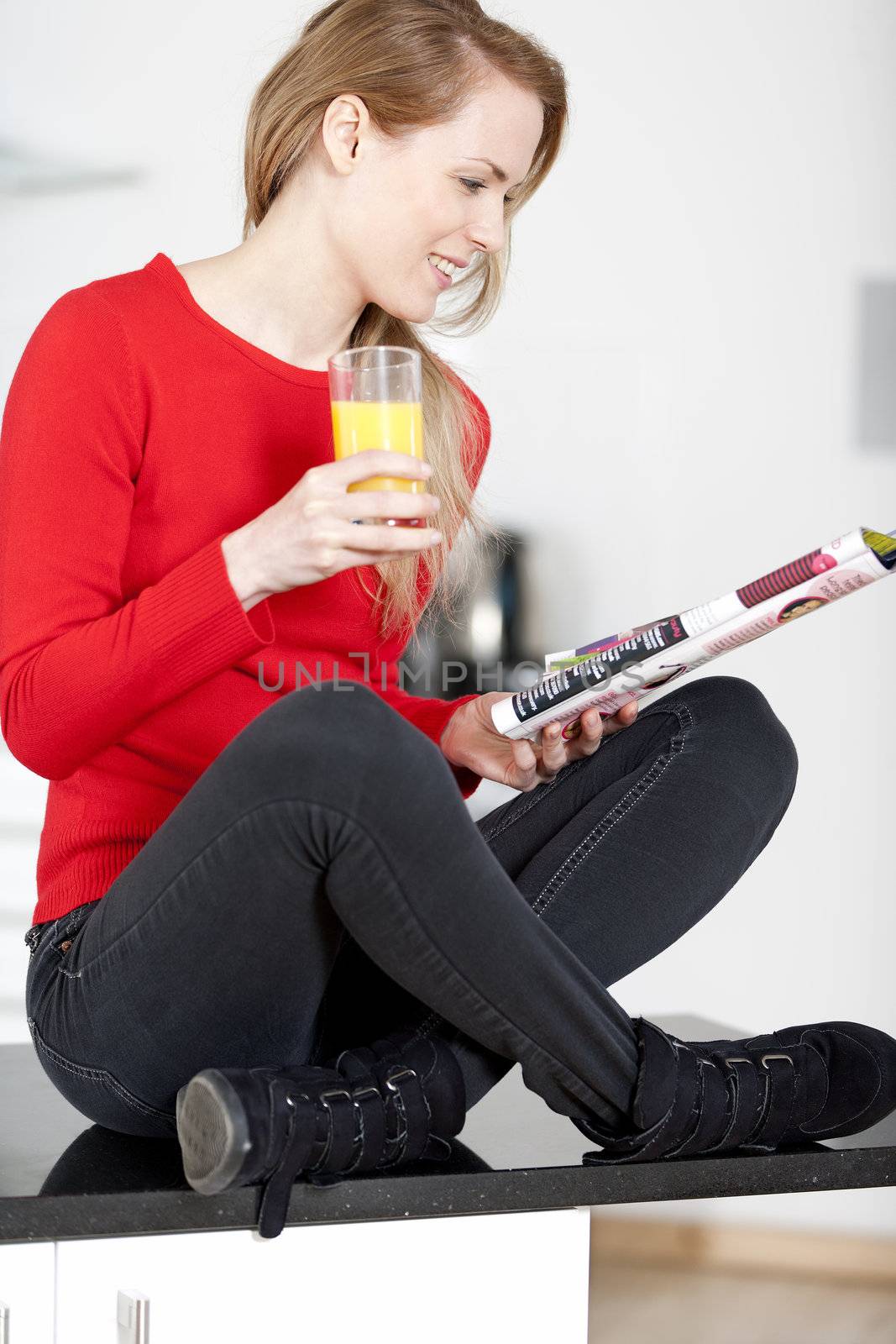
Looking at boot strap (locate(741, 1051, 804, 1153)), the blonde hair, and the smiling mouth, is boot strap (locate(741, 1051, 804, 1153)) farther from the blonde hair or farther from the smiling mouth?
the smiling mouth

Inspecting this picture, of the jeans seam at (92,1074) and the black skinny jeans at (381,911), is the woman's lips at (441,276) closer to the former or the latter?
the black skinny jeans at (381,911)

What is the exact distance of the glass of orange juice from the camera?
121 centimetres

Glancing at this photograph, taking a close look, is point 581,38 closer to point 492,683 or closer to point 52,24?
point 52,24

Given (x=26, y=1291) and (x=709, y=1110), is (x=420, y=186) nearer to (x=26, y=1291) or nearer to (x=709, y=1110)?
(x=709, y=1110)

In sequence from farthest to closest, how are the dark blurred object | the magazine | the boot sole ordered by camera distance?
the dark blurred object, the magazine, the boot sole

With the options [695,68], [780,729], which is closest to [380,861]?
[780,729]

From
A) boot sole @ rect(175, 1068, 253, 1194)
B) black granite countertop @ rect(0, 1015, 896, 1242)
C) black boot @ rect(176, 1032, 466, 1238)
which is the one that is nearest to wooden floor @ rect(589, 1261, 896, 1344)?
black granite countertop @ rect(0, 1015, 896, 1242)

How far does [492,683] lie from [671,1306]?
1.15 meters

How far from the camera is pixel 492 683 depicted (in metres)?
2.80

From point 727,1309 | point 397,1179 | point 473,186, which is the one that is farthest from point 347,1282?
point 727,1309

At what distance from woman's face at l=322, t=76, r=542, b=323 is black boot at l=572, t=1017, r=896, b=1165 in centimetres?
77

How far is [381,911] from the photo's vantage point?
1042 mm

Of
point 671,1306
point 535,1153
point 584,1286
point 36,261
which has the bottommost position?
point 671,1306

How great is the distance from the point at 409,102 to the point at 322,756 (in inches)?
28.2
